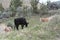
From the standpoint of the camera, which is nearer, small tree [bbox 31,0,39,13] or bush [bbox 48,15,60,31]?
bush [bbox 48,15,60,31]

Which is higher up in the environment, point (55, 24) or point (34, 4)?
point (55, 24)

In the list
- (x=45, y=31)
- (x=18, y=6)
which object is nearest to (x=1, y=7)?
(x=18, y=6)

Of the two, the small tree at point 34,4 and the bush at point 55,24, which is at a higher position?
the bush at point 55,24

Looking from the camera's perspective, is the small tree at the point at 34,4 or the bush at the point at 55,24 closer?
the bush at the point at 55,24

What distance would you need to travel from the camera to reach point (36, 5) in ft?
54.1

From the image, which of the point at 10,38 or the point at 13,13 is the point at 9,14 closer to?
the point at 13,13

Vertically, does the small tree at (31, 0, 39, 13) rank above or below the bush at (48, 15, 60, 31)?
below

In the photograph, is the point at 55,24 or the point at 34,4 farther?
the point at 34,4

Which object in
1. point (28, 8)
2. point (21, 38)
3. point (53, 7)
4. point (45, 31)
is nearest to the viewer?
point (21, 38)

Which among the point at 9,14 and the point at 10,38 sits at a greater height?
the point at 10,38

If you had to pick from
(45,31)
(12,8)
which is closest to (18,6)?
(12,8)

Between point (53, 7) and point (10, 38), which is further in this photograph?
point (53, 7)

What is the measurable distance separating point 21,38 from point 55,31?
153 centimetres

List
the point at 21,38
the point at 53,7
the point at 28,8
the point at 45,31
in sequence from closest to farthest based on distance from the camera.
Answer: the point at 21,38
the point at 45,31
the point at 28,8
the point at 53,7
